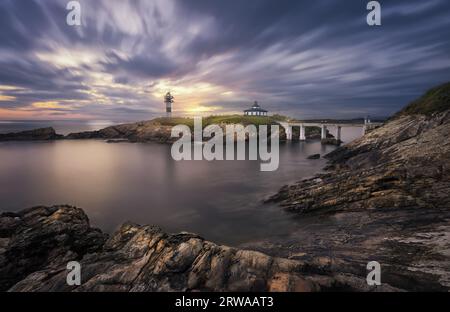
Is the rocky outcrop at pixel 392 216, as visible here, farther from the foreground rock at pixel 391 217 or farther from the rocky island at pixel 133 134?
the rocky island at pixel 133 134

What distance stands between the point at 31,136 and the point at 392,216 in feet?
452

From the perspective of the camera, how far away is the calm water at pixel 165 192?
78.0 ft

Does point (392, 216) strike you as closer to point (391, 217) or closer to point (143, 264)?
point (391, 217)

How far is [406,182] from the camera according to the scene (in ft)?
72.9

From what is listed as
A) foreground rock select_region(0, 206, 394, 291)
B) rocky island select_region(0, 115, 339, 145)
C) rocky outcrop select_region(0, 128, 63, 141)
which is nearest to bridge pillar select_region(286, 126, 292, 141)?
rocky island select_region(0, 115, 339, 145)

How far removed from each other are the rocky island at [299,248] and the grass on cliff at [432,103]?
1957 cm

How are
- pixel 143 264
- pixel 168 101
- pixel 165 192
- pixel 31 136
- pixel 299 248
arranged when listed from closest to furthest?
pixel 143 264 < pixel 299 248 < pixel 165 192 < pixel 31 136 < pixel 168 101

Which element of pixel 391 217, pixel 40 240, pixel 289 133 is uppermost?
pixel 289 133

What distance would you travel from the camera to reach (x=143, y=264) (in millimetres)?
11938

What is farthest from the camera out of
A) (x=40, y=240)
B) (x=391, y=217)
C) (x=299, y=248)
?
(x=391, y=217)

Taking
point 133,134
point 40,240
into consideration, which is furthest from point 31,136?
point 40,240

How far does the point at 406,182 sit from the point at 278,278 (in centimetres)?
1857
